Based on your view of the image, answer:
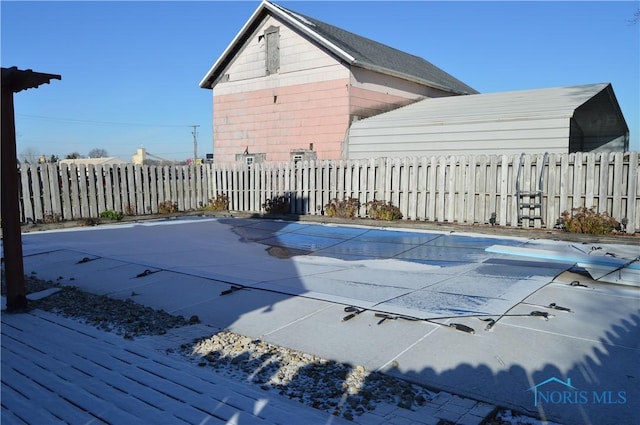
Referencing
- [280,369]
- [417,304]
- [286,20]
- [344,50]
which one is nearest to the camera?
[280,369]

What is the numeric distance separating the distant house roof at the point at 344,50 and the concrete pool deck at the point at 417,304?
866 centimetres

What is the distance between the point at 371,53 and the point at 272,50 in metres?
3.80

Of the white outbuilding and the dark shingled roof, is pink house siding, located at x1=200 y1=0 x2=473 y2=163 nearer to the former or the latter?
the dark shingled roof

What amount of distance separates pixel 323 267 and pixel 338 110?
9721mm

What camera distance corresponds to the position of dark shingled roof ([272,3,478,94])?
16703 mm

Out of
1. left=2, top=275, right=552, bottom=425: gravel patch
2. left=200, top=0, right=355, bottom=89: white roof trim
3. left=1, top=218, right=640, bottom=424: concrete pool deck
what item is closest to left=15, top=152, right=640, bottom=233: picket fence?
left=1, top=218, right=640, bottom=424: concrete pool deck

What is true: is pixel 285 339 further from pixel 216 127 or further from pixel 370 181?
pixel 216 127

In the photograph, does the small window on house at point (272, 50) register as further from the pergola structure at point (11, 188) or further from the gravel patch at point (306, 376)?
the gravel patch at point (306, 376)

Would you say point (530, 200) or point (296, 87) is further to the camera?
point (296, 87)

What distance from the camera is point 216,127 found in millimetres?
20406

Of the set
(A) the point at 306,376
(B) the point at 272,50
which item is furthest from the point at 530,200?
(B) the point at 272,50

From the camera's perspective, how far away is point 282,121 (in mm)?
18062

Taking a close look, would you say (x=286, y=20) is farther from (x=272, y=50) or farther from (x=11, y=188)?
(x=11, y=188)

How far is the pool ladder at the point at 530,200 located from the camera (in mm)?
10234
